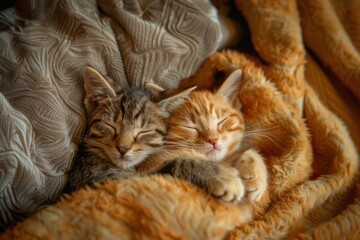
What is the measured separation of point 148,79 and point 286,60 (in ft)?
1.88

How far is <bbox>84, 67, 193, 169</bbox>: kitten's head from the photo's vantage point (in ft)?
3.64

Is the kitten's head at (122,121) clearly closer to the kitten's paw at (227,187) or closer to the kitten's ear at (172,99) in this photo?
the kitten's ear at (172,99)

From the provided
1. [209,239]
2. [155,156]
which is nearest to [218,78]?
[155,156]

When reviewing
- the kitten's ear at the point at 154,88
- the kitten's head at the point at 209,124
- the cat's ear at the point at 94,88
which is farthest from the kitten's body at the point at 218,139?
the cat's ear at the point at 94,88

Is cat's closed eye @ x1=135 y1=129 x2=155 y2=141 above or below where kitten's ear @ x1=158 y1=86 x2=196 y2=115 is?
below

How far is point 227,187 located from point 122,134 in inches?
16.4

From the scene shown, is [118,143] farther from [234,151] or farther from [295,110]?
[295,110]

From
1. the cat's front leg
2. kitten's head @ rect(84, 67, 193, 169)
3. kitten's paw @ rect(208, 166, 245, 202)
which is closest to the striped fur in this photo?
kitten's head @ rect(84, 67, 193, 169)

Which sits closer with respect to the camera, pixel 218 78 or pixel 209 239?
pixel 209 239

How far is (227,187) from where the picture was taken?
93 cm

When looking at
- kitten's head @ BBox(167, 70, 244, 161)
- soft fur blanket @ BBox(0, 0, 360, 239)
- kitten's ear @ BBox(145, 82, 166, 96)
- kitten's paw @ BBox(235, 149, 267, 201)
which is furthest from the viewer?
kitten's ear @ BBox(145, 82, 166, 96)

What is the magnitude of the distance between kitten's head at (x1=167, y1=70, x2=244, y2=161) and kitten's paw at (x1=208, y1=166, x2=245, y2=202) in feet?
0.56

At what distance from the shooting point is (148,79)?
1.28m

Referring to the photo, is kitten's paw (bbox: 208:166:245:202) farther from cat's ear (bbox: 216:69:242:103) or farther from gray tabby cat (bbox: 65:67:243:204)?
cat's ear (bbox: 216:69:242:103)
